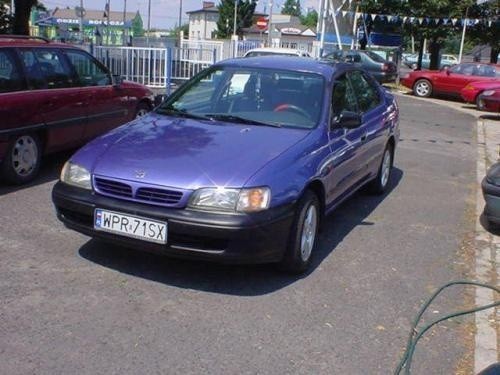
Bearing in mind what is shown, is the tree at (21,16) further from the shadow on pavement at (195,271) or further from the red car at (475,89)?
the shadow on pavement at (195,271)

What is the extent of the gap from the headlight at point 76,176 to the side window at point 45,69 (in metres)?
Answer: 2.62

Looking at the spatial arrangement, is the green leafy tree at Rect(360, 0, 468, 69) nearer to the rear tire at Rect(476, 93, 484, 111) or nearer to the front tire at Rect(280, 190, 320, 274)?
the rear tire at Rect(476, 93, 484, 111)

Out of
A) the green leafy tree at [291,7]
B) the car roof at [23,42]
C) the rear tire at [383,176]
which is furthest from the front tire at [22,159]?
the green leafy tree at [291,7]

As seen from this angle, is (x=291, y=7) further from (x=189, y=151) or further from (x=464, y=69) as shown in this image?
(x=189, y=151)

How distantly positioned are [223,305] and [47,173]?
13.6ft

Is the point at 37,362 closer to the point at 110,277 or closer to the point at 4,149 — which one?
the point at 110,277

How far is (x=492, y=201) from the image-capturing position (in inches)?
229

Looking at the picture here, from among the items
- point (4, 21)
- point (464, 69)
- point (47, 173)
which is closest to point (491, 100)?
point (464, 69)

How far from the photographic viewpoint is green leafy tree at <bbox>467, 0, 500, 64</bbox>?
96.6 ft

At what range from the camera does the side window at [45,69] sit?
6.69 metres

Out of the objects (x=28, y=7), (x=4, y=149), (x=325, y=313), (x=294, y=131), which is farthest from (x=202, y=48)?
(x=325, y=313)

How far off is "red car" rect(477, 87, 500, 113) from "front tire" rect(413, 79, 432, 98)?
4983 millimetres

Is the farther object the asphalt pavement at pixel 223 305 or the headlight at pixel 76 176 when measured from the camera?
the headlight at pixel 76 176

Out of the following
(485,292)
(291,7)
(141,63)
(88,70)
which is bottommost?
(485,292)
